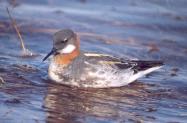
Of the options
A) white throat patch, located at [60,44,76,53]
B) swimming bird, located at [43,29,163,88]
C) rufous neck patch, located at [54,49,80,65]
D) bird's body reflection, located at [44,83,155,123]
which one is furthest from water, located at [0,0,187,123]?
white throat patch, located at [60,44,76,53]

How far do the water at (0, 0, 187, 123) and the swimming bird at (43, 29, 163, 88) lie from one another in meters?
0.12

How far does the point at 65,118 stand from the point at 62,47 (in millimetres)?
1970

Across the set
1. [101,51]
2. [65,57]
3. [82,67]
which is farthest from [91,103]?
[101,51]

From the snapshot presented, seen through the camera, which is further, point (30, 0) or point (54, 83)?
point (30, 0)

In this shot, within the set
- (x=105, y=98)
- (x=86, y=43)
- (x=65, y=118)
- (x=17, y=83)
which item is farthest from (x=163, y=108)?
(x=86, y=43)

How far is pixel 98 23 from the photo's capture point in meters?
14.0

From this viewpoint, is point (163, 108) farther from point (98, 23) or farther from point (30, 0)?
point (30, 0)

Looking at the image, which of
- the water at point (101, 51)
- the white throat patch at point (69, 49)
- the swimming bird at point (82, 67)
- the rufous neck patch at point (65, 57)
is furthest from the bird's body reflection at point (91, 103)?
the white throat patch at point (69, 49)

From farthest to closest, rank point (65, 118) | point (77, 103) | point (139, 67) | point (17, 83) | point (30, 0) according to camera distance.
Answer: point (30, 0) → point (139, 67) → point (17, 83) → point (77, 103) → point (65, 118)

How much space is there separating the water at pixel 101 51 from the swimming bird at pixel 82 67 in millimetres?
119

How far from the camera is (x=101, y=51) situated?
39.6 feet

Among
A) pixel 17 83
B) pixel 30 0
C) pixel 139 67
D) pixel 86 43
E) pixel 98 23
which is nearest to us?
Answer: pixel 17 83

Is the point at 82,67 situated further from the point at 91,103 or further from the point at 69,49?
the point at 91,103

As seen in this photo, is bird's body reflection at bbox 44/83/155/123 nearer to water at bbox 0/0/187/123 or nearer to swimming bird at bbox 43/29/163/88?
water at bbox 0/0/187/123
